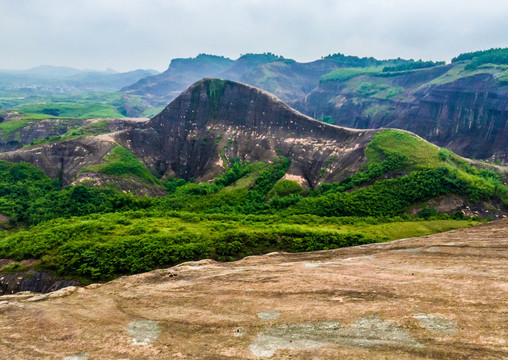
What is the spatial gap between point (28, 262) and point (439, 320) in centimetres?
3812

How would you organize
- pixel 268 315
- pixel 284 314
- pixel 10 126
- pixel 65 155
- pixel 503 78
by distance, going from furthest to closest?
pixel 10 126
pixel 503 78
pixel 65 155
pixel 268 315
pixel 284 314

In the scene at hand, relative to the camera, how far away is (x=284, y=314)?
17109 millimetres

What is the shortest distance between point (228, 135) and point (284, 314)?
225 feet

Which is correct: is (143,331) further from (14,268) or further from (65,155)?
(65,155)

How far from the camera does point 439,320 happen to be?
14.3m

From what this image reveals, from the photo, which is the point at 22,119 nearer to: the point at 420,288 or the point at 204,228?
the point at 204,228

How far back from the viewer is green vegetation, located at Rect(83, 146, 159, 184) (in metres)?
69.2

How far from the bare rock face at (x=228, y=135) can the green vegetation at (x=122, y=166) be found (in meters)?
4.77

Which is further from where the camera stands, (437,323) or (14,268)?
(14,268)

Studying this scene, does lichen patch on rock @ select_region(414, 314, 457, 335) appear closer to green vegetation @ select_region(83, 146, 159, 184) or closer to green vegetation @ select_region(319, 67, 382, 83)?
green vegetation @ select_region(83, 146, 159, 184)

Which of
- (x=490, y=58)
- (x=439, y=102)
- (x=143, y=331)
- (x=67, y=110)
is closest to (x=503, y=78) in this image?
(x=439, y=102)

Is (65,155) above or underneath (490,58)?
underneath

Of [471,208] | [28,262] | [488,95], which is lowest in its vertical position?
[28,262]

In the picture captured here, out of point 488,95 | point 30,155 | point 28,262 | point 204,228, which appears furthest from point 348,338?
point 488,95
